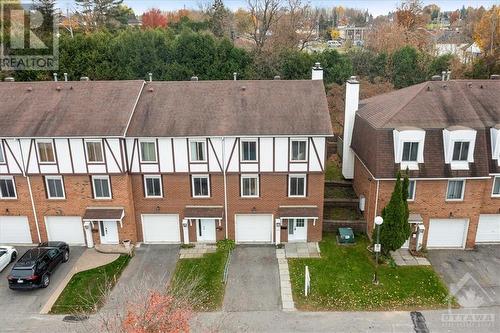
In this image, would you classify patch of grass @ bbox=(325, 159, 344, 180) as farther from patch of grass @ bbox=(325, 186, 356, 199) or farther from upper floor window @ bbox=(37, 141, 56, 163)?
upper floor window @ bbox=(37, 141, 56, 163)

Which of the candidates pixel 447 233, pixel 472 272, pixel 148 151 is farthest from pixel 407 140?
pixel 148 151

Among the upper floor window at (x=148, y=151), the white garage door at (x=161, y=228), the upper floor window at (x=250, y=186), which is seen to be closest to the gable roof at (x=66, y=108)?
the upper floor window at (x=148, y=151)

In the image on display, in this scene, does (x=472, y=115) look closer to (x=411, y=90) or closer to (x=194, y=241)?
(x=411, y=90)

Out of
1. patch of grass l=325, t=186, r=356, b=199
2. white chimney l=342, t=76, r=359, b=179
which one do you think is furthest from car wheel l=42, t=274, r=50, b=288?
white chimney l=342, t=76, r=359, b=179

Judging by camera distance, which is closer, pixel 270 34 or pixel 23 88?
pixel 23 88

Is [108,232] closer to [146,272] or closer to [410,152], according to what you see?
[146,272]

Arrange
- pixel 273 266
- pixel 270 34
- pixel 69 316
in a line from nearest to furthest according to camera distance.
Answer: pixel 69 316, pixel 273 266, pixel 270 34

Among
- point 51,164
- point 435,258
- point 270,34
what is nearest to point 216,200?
point 51,164
